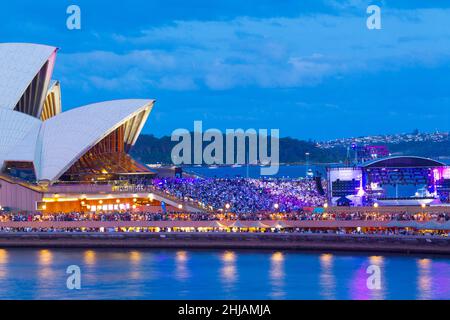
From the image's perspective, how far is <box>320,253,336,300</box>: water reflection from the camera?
111 feet

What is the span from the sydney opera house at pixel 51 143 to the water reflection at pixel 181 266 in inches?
467

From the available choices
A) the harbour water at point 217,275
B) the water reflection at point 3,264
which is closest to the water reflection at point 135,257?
the harbour water at point 217,275

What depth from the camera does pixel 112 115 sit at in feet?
187

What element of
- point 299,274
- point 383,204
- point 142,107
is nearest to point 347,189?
point 383,204

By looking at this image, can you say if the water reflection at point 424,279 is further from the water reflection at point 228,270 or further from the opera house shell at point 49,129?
the opera house shell at point 49,129

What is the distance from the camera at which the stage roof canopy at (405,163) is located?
5394 cm

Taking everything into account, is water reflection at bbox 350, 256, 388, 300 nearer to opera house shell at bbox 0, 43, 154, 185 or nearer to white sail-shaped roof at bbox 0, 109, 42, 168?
opera house shell at bbox 0, 43, 154, 185

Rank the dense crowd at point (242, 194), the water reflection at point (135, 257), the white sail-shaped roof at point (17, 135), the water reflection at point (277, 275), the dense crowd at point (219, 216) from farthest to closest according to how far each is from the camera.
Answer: the white sail-shaped roof at point (17, 135) < the dense crowd at point (242, 194) < the dense crowd at point (219, 216) < the water reflection at point (135, 257) < the water reflection at point (277, 275)

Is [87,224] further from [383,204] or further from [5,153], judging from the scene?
[383,204]

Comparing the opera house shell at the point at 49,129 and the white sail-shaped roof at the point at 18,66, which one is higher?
the white sail-shaped roof at the point at 18,66

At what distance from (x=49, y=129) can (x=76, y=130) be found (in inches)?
56.6

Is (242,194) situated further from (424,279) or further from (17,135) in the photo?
(424,279)
